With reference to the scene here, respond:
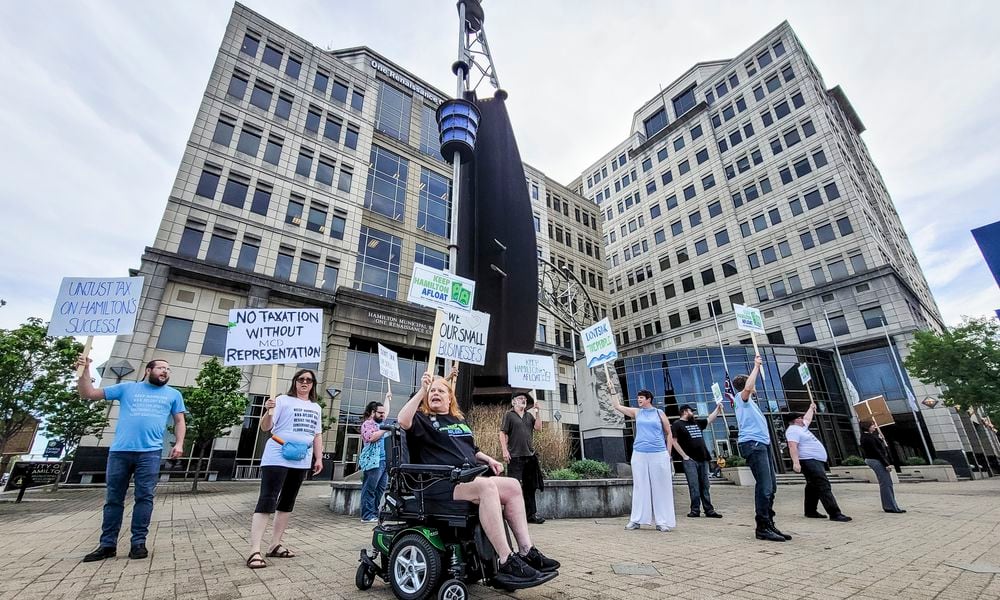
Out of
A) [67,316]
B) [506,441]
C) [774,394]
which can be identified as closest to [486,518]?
[506,441]

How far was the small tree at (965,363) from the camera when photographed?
1609 centimetres

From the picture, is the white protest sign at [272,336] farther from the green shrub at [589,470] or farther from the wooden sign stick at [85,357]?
the green shrub at [589,470]

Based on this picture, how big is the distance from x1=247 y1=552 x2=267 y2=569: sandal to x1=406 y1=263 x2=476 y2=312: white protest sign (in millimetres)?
3776

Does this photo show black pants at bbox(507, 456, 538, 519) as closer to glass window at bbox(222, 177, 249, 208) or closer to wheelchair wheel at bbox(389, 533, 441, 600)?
wheelchair wheel at bbox(389, 533, 441, 600)

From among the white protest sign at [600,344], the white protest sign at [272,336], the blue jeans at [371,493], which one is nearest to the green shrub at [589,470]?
the white protest sign at [600,344]

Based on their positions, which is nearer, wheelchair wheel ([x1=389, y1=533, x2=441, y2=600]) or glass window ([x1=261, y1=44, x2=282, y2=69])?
wheelchair wheel ([x1=389, y1=533, x2=441, y2=600])

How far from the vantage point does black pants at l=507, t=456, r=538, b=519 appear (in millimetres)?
6055

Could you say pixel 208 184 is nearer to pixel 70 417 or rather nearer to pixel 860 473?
pixel 70 417

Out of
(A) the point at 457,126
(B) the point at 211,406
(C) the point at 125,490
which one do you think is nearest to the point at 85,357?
(C) the point at 125,490

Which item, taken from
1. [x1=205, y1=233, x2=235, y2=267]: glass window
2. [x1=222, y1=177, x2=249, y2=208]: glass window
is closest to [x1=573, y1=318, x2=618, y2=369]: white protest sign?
[x1=205, y1=233, x2=235, y2=267]: glass window

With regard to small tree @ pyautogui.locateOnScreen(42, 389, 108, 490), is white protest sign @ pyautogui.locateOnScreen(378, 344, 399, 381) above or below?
above

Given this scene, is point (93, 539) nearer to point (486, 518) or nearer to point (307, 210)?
point (486, 518)

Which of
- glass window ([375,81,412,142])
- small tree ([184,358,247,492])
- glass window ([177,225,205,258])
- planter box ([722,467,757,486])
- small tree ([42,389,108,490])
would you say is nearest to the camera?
small tree ([42,389,108,490])

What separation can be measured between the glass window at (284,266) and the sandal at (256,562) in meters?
22.4
